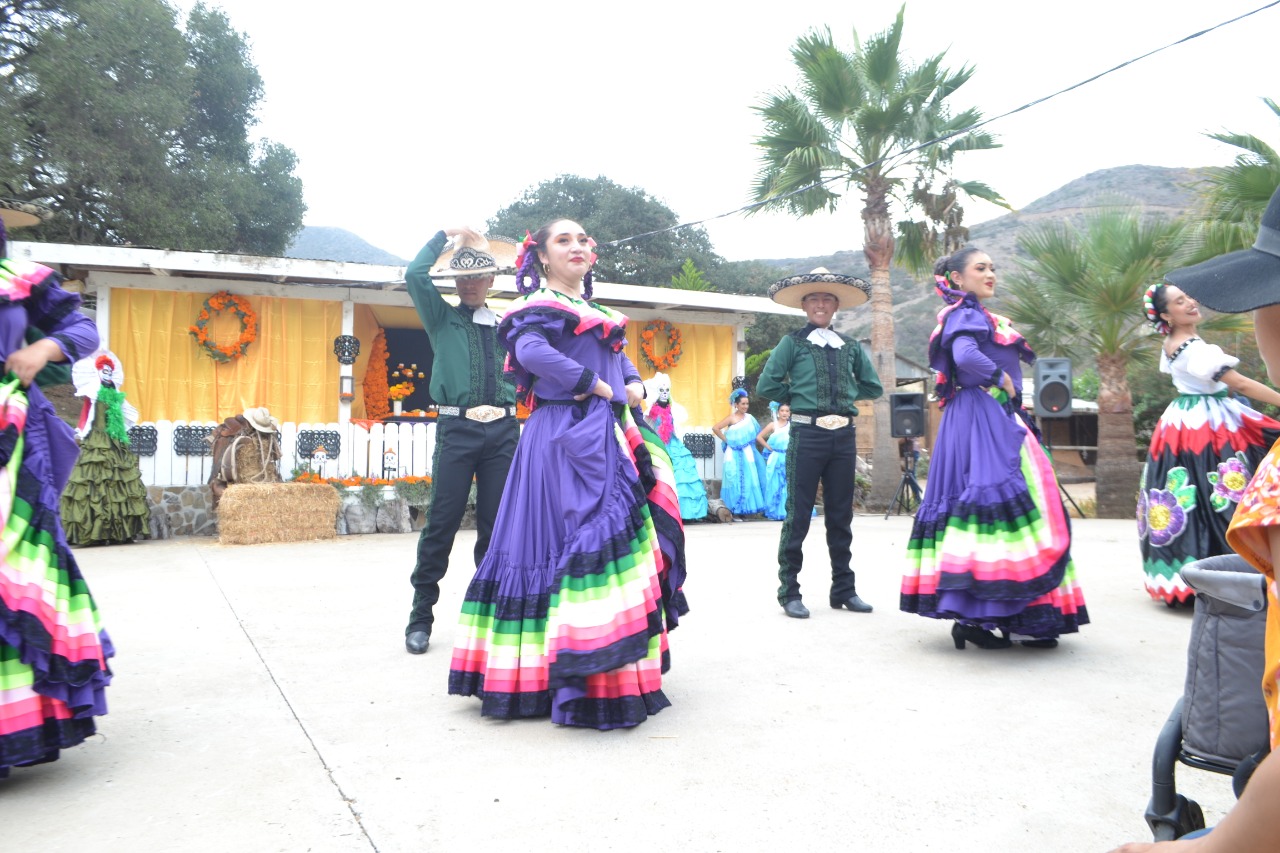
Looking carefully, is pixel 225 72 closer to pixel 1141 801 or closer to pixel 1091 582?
pixel 1091 582

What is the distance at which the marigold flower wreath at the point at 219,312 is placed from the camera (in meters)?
11.4

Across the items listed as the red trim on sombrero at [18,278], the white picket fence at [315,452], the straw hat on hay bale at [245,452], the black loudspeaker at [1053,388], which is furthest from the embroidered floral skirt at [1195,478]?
the straw hat on hay bale at [245,452]

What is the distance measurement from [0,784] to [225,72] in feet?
94.6

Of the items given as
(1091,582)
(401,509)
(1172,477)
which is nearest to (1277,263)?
(1172,477)

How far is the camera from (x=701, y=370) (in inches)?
579

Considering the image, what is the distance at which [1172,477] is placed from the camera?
562 centimetres

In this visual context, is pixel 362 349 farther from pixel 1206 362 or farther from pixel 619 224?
pixel 619 224

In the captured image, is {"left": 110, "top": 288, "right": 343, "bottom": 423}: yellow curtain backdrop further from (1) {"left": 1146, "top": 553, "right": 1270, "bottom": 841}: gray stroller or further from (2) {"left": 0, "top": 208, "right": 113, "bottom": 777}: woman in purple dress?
(1) {"left": 1146, "top": 553, "right": 1270, "bottom": 841}: gray stroller

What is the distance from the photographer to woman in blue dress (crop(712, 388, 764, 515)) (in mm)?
13109

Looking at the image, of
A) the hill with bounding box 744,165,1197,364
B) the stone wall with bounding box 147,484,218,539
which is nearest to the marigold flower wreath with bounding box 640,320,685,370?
the stone wall with bounding box 147,484,218,539

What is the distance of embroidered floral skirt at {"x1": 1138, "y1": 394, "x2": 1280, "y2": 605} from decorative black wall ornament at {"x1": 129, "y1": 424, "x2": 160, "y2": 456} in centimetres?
1034

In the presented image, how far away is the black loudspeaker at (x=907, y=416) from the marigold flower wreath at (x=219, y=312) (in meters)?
8.92

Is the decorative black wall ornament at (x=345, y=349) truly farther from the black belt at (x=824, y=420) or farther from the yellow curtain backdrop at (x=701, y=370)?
the black belt at (x=824, y=420)

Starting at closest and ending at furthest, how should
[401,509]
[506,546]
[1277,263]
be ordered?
[1277,263] → [506,546] → [401,509]
